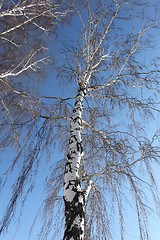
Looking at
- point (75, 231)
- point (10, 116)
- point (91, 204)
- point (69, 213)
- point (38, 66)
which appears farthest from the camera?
point (38, 66)

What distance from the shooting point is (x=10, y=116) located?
9.25 ft

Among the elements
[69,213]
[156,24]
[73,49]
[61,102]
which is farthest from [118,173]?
[156,24]

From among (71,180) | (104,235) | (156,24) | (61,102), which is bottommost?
(104,235)

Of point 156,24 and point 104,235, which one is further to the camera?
point 156,24

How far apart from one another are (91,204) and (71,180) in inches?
19.1

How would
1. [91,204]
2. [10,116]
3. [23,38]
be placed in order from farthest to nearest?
1. [23,38]
2. [10,116]
3. [91,204]

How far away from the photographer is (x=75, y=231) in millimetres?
Answer: 1522

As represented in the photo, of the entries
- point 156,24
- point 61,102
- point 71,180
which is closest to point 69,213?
point 71,180

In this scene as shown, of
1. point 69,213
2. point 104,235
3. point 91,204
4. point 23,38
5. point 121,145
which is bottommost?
point 104,235

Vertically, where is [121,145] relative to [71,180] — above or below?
above

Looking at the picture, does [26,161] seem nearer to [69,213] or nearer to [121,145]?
[69,213]

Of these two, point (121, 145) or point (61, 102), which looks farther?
point (61, 102)

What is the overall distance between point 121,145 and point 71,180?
86 cm

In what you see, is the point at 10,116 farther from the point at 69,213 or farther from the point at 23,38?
the point at 23,38
